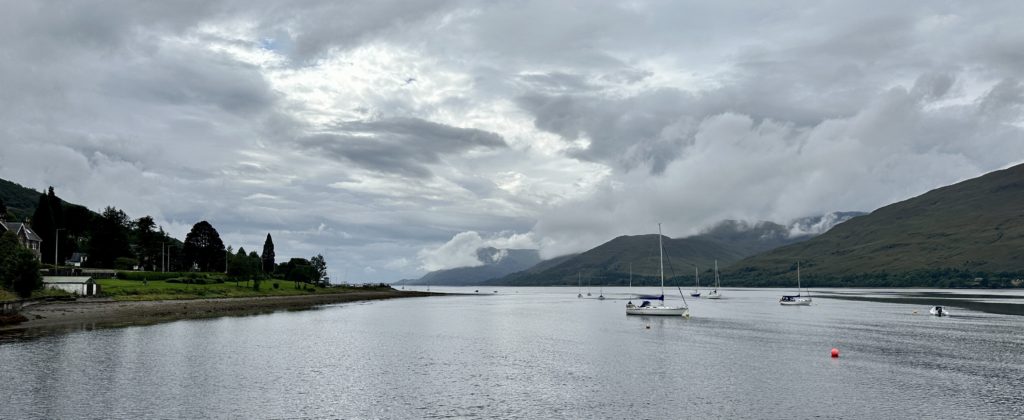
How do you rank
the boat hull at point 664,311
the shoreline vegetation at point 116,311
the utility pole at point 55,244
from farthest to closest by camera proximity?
the utility pole at point 55,244 < the boat hull at point 664,311 < the shoreline vegetation at point 116,311


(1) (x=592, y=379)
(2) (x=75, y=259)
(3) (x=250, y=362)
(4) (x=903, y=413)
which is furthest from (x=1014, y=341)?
(2) (x=75, y=259)

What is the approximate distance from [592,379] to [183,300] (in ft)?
372

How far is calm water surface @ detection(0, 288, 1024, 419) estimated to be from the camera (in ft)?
142

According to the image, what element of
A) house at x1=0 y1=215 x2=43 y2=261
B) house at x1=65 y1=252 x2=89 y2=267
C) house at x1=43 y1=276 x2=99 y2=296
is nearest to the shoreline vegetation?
house at x1=43 y1=276 x2=99 y2=296

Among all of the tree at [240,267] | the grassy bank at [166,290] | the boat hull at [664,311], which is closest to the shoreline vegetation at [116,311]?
the grassy bank at [166,290]

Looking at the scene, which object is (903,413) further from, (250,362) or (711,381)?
(250,362)

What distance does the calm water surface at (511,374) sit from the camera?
4338cm

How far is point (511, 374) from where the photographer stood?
58.7 m

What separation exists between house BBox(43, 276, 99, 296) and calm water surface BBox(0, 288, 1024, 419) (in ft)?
108

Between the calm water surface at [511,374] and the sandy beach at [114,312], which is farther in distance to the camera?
the sandy beach at [114,312]

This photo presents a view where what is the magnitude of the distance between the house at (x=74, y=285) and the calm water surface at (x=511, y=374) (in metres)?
32.8

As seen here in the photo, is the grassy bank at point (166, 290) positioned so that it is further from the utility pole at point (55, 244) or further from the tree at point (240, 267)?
the utility pole at point (55, 244)

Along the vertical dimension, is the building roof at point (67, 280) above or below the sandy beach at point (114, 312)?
above

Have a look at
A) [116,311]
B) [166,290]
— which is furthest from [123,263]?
[116,311]
